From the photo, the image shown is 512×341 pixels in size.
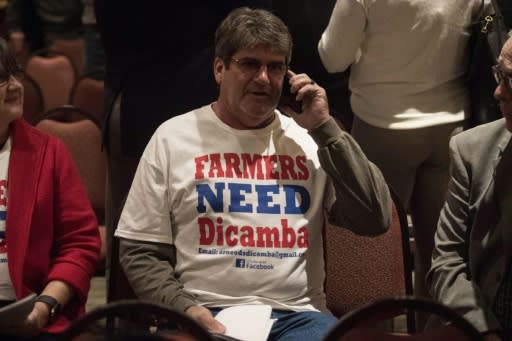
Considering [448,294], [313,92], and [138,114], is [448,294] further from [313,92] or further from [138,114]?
[138,114]

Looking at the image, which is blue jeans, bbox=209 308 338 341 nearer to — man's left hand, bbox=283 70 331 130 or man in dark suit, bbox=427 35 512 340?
man in dark suit, bbox=427 35 512 340

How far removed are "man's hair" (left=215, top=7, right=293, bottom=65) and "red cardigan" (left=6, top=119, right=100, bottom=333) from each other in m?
0.53

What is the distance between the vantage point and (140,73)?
2.93 metres

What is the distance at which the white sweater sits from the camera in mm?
2955

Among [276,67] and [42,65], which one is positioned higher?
[276,67]

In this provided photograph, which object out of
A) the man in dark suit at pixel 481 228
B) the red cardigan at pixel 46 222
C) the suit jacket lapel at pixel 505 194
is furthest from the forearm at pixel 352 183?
the red cardigan at pixel 46 222

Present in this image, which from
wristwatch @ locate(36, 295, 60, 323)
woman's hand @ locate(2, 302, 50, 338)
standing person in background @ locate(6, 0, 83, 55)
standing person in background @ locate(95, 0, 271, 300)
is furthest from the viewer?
standing person in background @ locate(6, 0, 83, 55)

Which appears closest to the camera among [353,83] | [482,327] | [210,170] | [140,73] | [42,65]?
[482,327]

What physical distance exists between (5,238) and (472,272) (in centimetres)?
116

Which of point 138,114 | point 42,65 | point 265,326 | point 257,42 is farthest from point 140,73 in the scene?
point 42,65

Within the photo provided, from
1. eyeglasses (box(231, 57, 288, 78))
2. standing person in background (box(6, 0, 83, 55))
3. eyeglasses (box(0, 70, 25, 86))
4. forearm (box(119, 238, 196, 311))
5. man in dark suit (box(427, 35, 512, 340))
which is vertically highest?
eyeglasses (box(231, 57, 288, 78))

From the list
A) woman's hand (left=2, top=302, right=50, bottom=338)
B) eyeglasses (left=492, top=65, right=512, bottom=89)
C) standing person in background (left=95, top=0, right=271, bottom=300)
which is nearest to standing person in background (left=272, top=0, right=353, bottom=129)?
standing person in background (left=95, top=0, right=271, bottom=300)

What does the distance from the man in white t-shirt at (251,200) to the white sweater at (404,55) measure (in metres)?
0.56

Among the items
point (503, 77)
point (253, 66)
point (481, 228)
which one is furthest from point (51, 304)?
point (503, 77)
